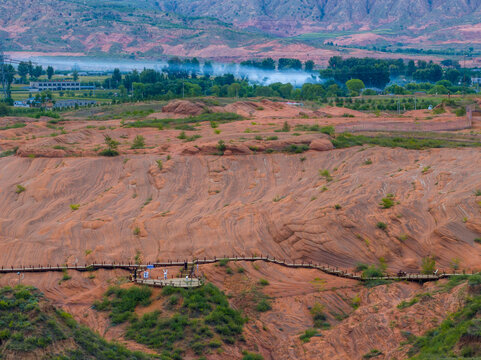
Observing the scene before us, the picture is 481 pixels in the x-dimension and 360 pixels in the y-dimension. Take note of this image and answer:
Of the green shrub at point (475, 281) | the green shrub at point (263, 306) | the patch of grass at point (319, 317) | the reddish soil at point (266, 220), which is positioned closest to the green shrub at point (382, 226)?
the reddish soil at point (266, 220)

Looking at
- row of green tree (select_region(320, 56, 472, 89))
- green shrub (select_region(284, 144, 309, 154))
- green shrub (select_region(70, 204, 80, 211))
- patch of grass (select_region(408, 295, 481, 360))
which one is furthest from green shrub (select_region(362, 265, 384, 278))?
row of green tree (select_region(320, 56, 472, 89))

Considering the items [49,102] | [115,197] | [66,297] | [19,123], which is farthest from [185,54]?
[66,297]

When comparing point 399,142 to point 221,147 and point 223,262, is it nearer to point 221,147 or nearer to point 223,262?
point 221,147

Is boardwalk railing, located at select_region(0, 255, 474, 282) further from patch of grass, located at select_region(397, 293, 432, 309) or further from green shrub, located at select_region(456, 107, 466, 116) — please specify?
green shrub, located at select_region(456, 107, 466, 116)

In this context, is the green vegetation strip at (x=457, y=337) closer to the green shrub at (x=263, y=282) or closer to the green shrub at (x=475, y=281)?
the green shrub at (x=475, y=281)

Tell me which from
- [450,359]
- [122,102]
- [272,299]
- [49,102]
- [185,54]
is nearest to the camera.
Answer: [450,359]

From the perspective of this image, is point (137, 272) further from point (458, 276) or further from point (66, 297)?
point (458, 276)

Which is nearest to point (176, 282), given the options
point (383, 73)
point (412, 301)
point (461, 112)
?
point (412, 301)
